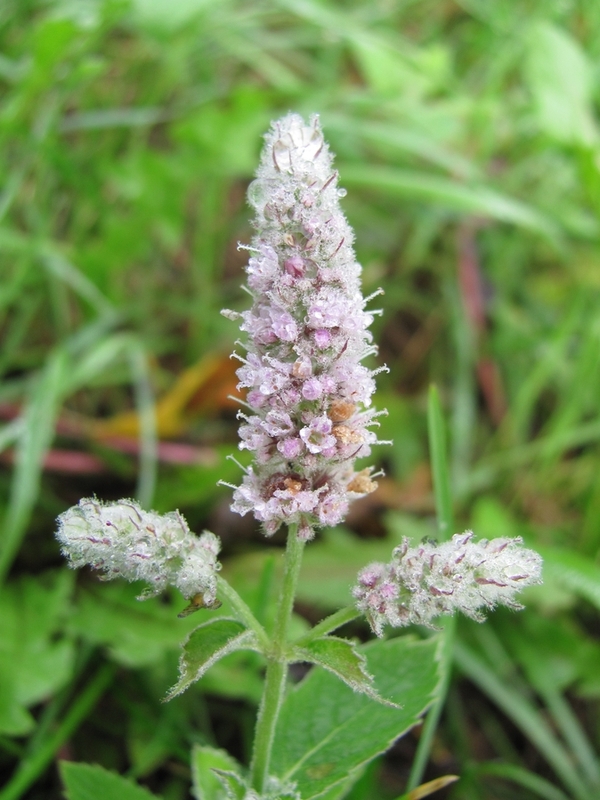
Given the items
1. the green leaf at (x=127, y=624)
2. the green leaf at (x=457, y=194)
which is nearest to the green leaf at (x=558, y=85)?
the green leaf at (x=457, y=194)

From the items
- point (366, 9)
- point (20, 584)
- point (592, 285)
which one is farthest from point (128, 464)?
point (366, 9)

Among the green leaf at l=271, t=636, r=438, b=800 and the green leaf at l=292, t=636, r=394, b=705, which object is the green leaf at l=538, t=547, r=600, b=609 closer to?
the green leaf at l=271, t=636, r=438, b=800

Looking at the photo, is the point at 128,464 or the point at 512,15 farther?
the point at 512,15

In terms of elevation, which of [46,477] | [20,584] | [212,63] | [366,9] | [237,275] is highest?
[366,9]

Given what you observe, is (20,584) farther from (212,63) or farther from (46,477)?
(212,63)

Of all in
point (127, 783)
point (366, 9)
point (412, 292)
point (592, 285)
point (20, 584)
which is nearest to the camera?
point (127, 783)

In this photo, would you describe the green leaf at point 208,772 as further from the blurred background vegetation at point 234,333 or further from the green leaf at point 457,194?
the green leaf at point 457,194

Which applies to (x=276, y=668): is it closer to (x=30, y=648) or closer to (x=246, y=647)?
(x=246, y=647)

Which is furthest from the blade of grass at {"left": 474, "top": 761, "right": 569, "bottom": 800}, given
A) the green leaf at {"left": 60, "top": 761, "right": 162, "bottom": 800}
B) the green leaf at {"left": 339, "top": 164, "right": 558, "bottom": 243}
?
the green leaf at {"left": 339, "top": 164, "right": 558, "bottom": 243}
